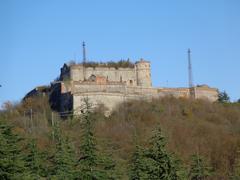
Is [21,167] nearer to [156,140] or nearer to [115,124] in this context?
[156,140]

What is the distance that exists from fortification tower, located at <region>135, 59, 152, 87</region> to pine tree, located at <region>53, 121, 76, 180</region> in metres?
44.7

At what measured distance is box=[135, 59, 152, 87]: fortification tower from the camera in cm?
7587

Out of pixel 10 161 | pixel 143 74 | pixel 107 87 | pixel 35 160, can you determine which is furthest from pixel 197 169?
pixel 143 74

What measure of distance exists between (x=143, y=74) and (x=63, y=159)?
47.1m

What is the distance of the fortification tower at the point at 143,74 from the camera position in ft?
249

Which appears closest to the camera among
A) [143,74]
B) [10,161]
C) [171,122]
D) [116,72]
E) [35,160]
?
[10,161]

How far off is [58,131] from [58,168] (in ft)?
7.29

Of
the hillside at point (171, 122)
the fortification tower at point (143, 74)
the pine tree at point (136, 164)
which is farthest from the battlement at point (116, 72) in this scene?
the pine tree at point (136, 164)

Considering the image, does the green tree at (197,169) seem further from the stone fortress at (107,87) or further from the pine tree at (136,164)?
the stone fortress at (107,87)

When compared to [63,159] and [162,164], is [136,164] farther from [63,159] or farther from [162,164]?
[162,164]

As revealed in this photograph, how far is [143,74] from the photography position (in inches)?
3009

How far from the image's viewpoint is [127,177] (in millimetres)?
34375

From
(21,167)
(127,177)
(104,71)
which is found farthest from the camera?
(104,71)

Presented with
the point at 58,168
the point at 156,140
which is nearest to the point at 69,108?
the point at 58,168
